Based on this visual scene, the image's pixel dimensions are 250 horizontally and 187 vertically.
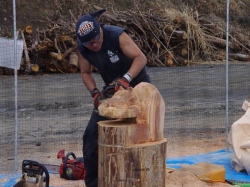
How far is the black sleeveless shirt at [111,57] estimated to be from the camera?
4969 mm

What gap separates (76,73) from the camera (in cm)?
1691

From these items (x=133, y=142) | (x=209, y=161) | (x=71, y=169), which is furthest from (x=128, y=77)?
(x=209, y=161)

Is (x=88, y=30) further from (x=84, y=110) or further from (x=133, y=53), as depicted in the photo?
(x=84, y=110)

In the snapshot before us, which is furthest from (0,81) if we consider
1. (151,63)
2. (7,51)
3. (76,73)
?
(7,51)

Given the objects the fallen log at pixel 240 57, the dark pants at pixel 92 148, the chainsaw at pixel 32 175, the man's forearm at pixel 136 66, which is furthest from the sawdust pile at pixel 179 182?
the fallen log at pixel 240 57

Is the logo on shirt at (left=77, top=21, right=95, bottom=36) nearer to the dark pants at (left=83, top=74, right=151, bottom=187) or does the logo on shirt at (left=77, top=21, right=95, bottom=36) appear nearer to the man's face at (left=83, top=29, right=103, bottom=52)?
the man's face at (left=83, top=29, right=103, bottom=52)

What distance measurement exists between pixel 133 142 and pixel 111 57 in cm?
137

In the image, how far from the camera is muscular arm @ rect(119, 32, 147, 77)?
190 inches

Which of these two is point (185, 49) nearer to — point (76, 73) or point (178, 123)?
point (76, 73)

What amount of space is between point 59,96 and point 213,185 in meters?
7.79

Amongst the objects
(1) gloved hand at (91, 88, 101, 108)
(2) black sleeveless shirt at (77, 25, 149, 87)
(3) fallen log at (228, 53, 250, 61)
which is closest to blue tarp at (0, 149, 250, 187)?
(1) gloved hand at (91, 88, 101, 108)

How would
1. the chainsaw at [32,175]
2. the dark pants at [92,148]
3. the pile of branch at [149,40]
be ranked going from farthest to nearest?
the pile of branch at [149,40]
the dark pants at [92,148]
the chainsaw at [32,175]

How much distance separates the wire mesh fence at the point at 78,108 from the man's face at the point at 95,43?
2.24 metres

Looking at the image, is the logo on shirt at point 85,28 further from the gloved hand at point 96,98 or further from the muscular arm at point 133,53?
the gloved hand at point 96,98
